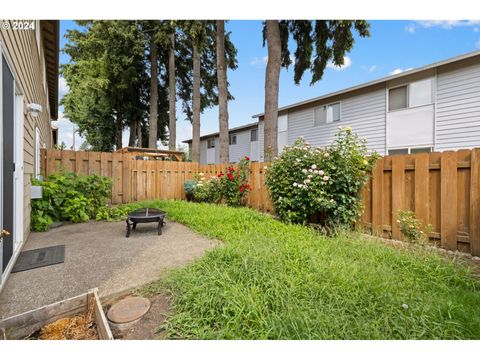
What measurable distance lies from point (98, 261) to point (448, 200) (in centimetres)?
456

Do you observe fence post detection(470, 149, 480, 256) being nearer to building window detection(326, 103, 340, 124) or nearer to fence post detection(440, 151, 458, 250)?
fence post detection(440, 151, 458, 250)

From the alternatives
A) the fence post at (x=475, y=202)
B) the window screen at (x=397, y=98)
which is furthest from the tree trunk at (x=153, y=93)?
the fence post at (x=475, y=202)

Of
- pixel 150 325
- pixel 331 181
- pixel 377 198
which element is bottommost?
pixel 150 325

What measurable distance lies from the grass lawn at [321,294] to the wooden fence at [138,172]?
3371mm

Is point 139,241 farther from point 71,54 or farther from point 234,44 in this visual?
point 71,54

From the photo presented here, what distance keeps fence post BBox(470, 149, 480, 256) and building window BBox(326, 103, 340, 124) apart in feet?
26.8

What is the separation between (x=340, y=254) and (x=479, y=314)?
1234 mm

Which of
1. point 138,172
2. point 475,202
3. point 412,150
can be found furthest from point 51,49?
point 412,150

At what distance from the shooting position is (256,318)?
165 cm

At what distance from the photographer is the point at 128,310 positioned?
6.03 feet

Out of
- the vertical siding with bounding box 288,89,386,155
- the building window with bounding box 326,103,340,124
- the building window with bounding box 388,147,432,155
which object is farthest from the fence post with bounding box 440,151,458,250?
the building window with bounding box 326,103,340,124

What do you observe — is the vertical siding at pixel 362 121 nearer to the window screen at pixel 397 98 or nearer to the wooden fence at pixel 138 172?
the window screen at pixel 397 98

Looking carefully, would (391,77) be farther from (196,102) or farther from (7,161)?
(7,161)

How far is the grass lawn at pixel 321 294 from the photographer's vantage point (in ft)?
5.13
